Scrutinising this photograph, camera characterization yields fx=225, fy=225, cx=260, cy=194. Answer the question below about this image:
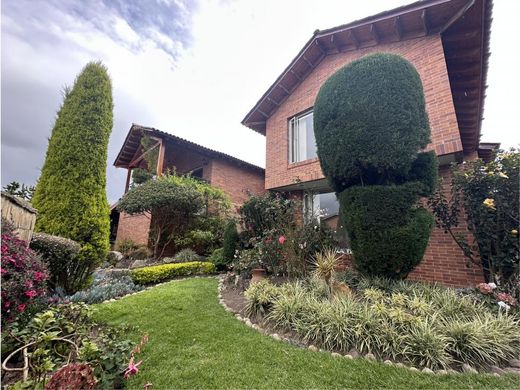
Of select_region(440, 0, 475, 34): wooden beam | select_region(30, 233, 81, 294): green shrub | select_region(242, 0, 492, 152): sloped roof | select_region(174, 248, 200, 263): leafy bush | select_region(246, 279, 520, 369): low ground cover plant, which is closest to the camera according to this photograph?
select_region(246, 279, 520, 369): low ground cover plant

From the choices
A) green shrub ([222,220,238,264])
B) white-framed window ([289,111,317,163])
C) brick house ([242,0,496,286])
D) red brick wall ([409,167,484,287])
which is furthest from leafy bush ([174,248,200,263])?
red brick wall ([409,167,484,287])

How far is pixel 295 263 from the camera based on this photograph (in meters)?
5.86

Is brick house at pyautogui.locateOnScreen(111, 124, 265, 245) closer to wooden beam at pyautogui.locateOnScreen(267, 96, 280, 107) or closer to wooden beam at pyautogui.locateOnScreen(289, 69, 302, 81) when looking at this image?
wooden beam at pyautogui.locateOnScreen(267, 96, 280, 107)

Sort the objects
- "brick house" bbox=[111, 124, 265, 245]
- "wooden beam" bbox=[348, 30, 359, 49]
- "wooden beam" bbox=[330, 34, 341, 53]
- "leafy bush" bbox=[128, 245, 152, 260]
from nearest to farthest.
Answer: "wooden beam" bbox=[348, 30, 359, 49]
"wooden beam" bbox=[330, 34, 341, 53]
"leafy bush" bbox=[128, 245, 152, 260]
"brick house" bbox=[111, 124, 265, 245]

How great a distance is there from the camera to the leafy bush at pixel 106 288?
15.5 feet

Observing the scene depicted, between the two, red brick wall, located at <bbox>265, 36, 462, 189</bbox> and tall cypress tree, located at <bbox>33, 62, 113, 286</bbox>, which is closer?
tall cypress tree, located at <bbox>33, 62, 113, 286</bbox>

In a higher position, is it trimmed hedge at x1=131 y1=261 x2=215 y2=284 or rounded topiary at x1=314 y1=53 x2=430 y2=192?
rounded topiary at x1=314 y1=53 x2=430 y2=192

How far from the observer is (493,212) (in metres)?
4.66

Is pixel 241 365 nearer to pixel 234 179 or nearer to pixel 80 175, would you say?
pixel 80 175

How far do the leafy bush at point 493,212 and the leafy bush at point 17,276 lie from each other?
7404mm

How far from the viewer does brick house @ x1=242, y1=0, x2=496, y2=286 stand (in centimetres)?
566

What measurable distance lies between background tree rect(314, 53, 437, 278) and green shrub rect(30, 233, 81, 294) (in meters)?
5.56

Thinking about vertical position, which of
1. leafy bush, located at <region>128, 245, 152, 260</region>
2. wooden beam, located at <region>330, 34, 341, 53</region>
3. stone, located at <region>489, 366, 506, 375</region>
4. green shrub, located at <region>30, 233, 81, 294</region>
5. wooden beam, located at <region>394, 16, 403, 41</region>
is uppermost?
wooden beam, located at <region>330, 34, 341, 53</region>

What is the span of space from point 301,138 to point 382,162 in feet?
16.5
